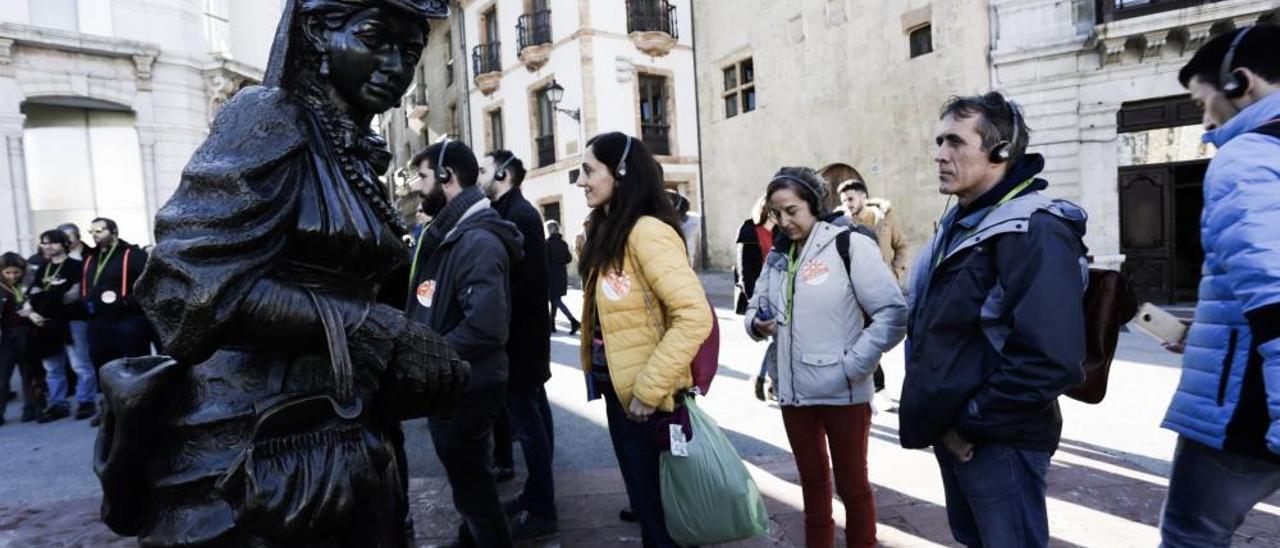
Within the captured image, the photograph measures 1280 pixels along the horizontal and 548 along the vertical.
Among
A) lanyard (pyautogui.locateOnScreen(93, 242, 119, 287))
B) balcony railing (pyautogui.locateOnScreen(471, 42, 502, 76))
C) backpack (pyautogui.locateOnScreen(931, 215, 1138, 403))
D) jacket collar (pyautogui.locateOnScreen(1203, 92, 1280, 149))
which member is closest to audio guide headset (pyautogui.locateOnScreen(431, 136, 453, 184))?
backpack (pyautogui.locateOnScreen(931, 215, 1138, 403))

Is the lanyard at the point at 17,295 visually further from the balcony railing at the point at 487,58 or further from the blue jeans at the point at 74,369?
the balcony railing at the point at 487,58

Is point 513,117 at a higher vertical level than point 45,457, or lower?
higher

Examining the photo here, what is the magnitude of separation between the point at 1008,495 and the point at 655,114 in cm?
2111

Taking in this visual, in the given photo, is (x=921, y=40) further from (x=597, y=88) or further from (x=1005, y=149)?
(x=1005, y=149)

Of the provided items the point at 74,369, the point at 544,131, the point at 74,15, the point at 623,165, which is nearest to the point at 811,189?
the point at 623,165

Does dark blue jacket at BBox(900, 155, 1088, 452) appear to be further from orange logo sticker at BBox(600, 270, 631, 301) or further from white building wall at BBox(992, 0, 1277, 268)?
white building wall at BBox(992, 0, 1277, 268)

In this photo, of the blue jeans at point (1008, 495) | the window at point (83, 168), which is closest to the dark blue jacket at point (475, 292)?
the blue jeans at point (1008, 495)

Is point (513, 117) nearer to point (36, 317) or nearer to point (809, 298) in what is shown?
point (36, 317)

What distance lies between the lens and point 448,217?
3.34m

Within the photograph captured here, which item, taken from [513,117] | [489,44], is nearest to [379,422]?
[513,117]

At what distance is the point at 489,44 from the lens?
25.4m

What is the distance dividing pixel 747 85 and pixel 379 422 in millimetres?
20049

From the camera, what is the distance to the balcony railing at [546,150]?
2317cm

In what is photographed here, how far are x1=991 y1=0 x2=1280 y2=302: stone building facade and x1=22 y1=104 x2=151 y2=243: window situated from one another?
1751 centimetres
